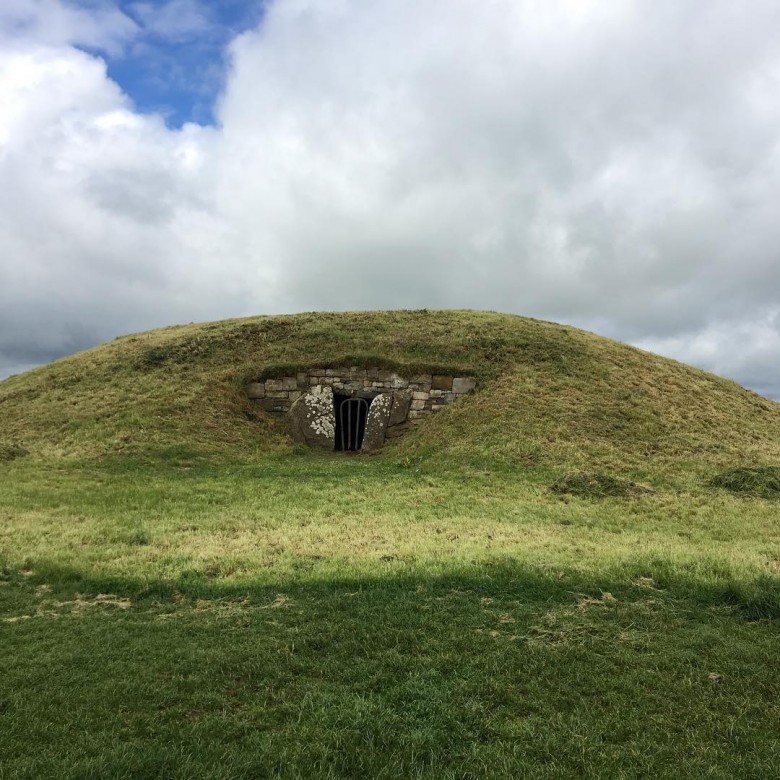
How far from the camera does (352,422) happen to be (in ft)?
82.2

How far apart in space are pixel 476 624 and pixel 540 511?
736 centimetres

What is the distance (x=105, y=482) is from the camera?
55.0 ft

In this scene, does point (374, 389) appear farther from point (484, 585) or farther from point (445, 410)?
point (484, 585)

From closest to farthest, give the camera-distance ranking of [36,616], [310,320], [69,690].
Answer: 1. [69,690]
2. [36,616]
3. [310,320]

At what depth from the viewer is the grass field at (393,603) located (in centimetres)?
472

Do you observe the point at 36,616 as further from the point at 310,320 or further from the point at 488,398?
the point at 310,320

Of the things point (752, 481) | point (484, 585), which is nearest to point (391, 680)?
point (484, 585)

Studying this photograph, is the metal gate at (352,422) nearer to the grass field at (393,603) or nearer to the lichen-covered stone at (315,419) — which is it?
the lichen-covered stone at (315,419)

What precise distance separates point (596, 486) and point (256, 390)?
1453cm

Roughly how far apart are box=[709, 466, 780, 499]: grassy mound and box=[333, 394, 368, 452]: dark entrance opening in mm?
12577

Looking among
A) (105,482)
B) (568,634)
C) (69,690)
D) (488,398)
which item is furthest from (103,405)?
(568,634)

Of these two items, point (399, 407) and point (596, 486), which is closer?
point (596, 486)

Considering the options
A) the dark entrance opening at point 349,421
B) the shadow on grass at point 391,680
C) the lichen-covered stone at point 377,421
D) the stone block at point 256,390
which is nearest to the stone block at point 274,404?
the stone block at point 256,390

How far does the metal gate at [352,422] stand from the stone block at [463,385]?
372 cm
